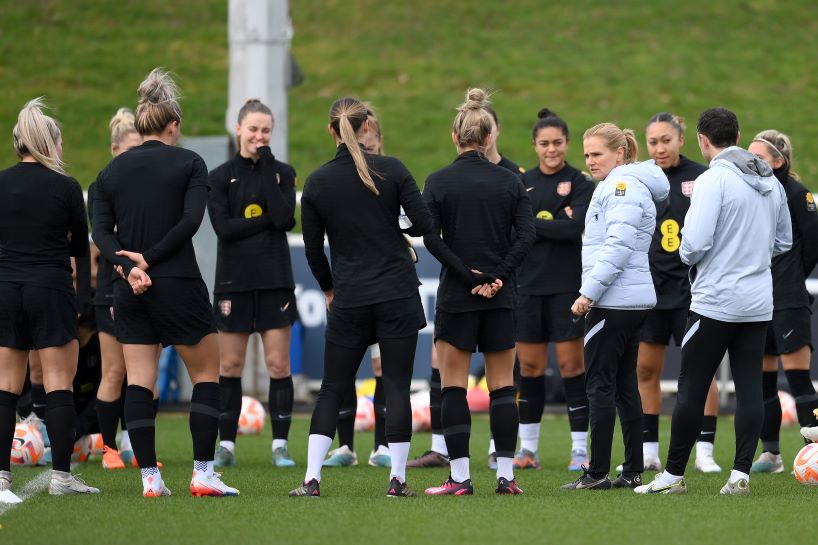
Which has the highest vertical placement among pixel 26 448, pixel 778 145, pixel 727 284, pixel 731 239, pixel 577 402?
pixel 778 145

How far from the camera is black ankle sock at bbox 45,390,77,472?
7.63 m

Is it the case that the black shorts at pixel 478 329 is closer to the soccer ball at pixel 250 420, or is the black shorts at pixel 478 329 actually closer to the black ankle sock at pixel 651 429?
the black ankle sock at pixel 651 429

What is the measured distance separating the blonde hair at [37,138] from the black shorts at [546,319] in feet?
10.9

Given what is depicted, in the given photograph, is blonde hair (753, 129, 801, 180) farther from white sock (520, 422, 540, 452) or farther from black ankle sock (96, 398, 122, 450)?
black ankle sock (96, 398, 122, 450)

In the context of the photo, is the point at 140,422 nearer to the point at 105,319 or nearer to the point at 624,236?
the point at 105,319

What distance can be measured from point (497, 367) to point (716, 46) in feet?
73.6

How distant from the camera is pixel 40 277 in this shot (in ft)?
24.7

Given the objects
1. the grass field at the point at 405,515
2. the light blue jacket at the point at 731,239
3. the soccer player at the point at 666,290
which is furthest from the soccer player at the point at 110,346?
the light blue jacket at the point at 731,239

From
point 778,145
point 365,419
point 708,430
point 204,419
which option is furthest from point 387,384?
point 365,419

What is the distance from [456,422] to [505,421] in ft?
0.95

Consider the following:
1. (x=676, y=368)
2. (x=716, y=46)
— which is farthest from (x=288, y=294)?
(x=716, y=46)

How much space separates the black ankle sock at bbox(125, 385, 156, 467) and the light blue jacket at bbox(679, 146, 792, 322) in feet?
10.1

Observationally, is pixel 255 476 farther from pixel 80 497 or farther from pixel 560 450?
pixel 560 450

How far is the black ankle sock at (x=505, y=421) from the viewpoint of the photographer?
768 centimetres
